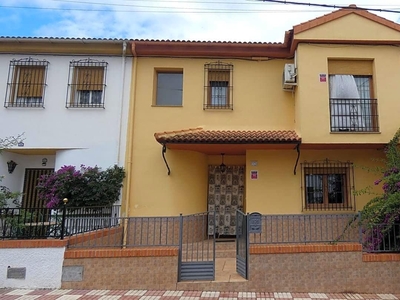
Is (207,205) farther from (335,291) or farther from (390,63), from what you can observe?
(390,63)

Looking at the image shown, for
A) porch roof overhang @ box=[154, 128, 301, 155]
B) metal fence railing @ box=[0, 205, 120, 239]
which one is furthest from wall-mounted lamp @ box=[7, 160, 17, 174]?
porch roof overhang @ box=[154, 128, 301, 155]

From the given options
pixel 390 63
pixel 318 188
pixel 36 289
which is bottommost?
pixel 36 289

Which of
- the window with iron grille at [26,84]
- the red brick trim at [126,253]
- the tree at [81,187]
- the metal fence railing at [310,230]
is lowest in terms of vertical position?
the red brick trim at [126,253]

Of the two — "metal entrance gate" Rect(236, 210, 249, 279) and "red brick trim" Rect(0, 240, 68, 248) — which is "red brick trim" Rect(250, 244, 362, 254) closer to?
"metal entrance gate" Rect(236, 210, 249, 279)

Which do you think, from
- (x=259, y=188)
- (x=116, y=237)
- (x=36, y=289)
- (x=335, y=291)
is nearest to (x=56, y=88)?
(x=116, y=237)

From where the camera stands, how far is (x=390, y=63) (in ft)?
32.9

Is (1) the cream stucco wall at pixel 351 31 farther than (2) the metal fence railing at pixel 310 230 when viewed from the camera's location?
Yes

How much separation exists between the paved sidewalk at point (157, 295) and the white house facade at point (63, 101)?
476 cm

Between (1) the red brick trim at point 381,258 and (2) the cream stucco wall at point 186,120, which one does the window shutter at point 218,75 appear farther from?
(1) the red brick trim at point 381,258

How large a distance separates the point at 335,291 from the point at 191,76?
8113 millimetres

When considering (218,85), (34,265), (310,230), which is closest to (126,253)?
(34,265)

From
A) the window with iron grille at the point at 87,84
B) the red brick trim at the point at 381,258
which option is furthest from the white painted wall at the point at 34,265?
the red brick trim at the point at 381,258

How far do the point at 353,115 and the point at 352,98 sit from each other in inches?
23.4

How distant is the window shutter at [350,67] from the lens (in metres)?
10.3
